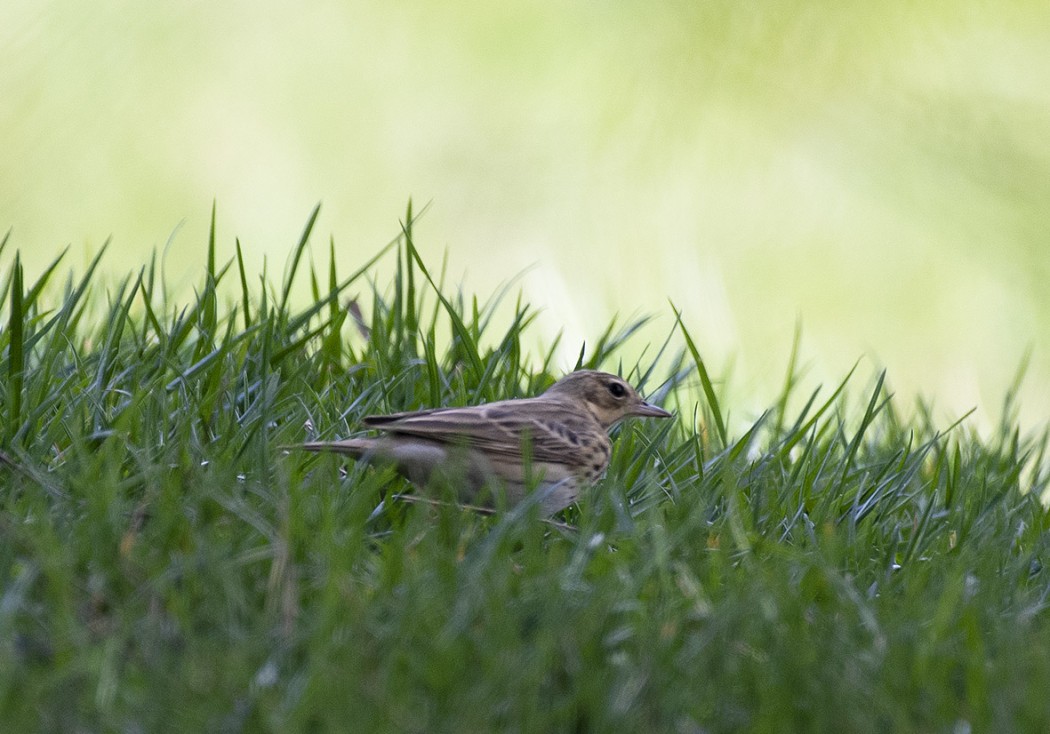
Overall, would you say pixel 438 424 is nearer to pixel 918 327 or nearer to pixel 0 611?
pixel 0 611

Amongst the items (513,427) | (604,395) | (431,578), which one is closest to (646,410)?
(604,395)

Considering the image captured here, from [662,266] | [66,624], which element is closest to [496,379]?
[66,624]

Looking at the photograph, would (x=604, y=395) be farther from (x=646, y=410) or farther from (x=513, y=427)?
(x=513, y=427)

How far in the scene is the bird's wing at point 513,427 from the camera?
15.1ft

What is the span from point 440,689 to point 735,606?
0.82 metres

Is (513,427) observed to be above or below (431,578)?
above

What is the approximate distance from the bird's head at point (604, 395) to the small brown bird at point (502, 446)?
0.15 feet

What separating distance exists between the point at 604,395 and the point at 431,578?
1985 millimetres

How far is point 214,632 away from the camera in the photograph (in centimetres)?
334

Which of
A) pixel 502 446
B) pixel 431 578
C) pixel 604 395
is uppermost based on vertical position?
pixel 604 395

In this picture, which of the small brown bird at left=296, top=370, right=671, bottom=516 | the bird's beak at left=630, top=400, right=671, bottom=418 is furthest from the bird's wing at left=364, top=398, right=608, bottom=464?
the bird's beak at left=630, top=400, right=671, bottom=418

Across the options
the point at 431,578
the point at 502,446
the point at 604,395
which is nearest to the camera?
the point at 431,578

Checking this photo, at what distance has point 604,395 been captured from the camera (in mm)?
5430

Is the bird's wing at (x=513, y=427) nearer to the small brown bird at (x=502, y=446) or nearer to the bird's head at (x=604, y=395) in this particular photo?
the small brown bird at (x=502, y=446)
